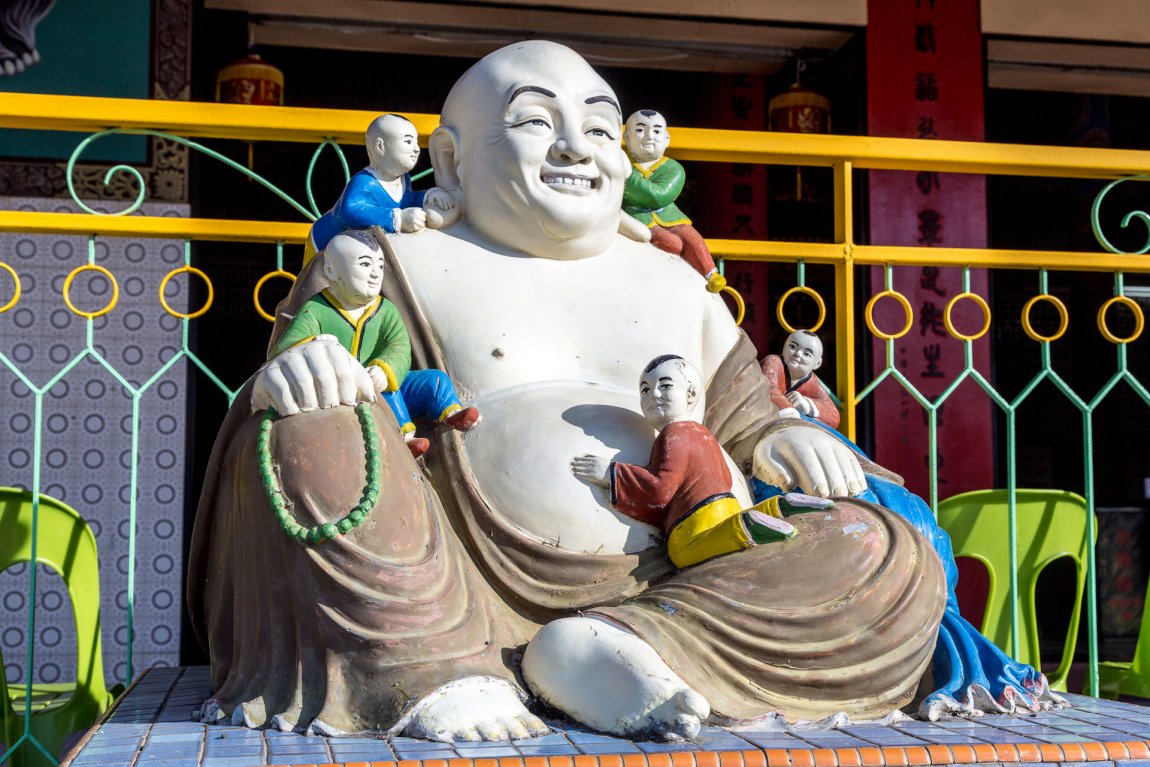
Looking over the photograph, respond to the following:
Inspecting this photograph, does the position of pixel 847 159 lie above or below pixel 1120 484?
above

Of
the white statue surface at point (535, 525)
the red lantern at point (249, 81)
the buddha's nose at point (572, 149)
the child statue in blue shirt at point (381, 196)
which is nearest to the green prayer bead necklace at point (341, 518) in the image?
the white statue surface at point (535, 525)

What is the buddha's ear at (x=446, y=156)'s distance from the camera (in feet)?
9.30

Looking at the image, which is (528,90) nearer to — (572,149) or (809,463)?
(572,149)

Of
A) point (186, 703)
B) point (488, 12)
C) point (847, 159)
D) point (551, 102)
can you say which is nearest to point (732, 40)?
point (488, 12)

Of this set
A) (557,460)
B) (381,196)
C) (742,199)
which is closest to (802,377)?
(557,460)

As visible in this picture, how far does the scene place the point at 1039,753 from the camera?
2055 millimetres

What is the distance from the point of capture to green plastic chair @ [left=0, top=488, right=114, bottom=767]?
3076 millimetres

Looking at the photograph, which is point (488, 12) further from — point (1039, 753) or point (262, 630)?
point (1039, 753)

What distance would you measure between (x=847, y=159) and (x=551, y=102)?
0.94 m

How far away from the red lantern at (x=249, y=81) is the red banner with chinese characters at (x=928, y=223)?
8.28 ft

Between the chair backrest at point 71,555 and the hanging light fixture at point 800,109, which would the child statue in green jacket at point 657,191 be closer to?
the chair backrest at point 71,555

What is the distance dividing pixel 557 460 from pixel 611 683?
49 cm

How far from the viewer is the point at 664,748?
199cm

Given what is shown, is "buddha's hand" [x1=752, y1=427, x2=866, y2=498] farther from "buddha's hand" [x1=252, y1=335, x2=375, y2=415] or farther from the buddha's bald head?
"buddha's hand" [x1=252, y1=335, x2=375, y2=415]
